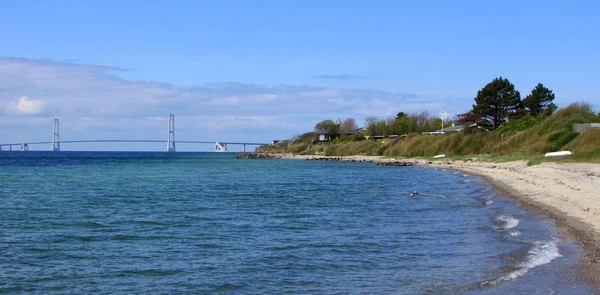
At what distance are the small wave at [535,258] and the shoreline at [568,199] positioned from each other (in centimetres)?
71

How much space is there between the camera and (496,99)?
97125 mm

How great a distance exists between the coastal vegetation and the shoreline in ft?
25.8

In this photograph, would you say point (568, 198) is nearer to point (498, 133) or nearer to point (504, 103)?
point (498, 133)

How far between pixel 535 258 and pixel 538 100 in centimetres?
9349

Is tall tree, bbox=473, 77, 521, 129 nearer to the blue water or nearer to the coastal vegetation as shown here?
the coastal vegetation

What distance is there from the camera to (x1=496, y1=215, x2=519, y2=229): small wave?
66.3 feet

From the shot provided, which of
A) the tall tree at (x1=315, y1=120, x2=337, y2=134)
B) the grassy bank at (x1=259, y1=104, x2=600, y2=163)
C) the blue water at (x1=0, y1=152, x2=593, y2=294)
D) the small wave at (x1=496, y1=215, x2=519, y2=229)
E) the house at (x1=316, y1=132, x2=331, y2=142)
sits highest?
the tall tree at (x1=315, y1=120, x2=337, y2=134)

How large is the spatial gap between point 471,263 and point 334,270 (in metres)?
3.24

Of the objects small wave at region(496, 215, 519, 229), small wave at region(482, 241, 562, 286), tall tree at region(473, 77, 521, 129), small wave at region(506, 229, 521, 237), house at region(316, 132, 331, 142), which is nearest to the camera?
small wave at region(482, 241, 562, 286)

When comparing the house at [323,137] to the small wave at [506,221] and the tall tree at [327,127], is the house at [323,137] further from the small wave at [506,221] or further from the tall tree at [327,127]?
the small wave at [506,221]

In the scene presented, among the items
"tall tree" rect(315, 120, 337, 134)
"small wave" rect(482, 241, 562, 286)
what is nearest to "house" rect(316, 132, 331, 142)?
"tall tree" rect(315, 120, 337, 134)

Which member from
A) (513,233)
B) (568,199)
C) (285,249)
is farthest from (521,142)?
(285,249)

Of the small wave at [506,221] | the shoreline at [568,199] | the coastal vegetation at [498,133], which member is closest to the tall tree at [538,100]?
the coastal vegetation at [498,133]

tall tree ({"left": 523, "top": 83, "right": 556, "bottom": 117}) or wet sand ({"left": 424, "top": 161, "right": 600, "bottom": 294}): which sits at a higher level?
tall tree ({"left": 523, "top": 83, "right": 556, "bottom": 117})
